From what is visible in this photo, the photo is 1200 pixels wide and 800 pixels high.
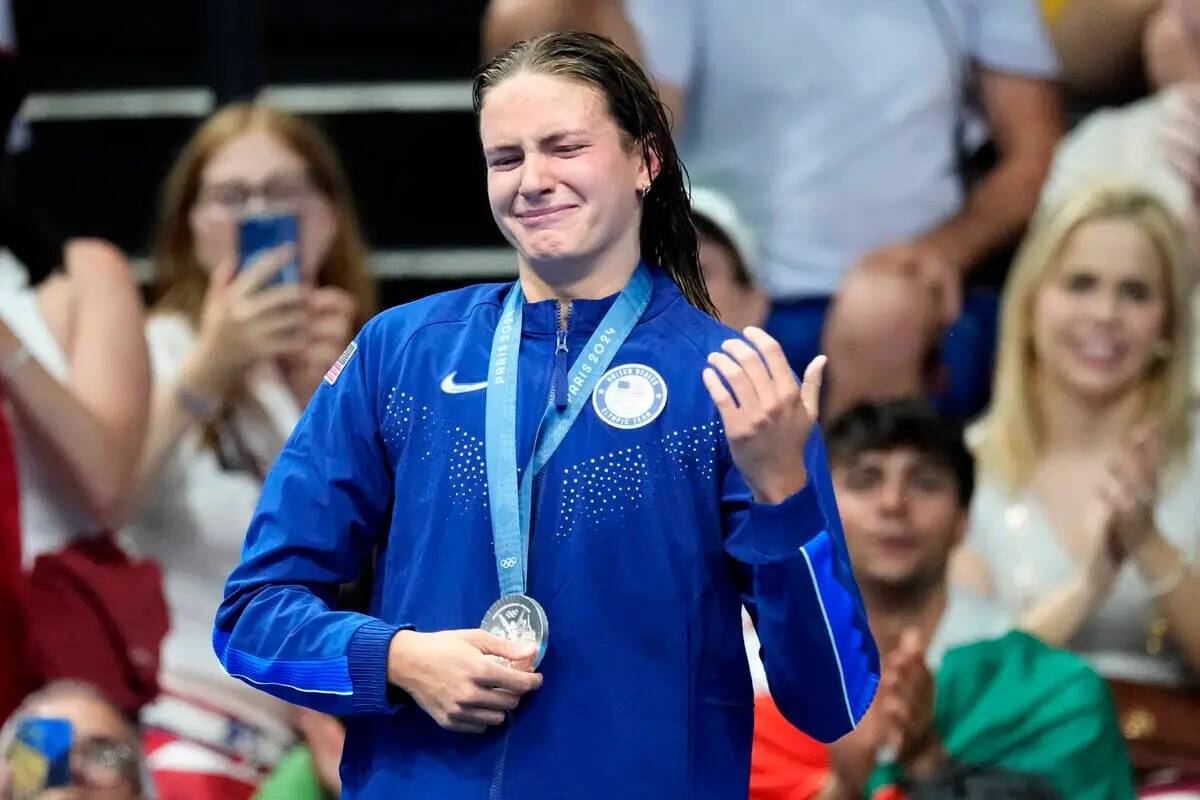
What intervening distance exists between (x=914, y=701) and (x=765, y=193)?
141 centimetres

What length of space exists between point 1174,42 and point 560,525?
2.66 metres

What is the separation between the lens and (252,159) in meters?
4.08

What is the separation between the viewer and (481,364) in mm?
1931

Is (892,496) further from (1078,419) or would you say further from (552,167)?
(552,167)

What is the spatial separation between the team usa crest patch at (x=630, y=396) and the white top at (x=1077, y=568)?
1.99 metres

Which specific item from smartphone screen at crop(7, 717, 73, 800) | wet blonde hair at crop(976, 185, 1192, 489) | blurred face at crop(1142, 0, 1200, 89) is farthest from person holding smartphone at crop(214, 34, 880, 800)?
blurred face at crop(1142, 0, 1200, 89)

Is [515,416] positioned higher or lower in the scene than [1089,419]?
higher

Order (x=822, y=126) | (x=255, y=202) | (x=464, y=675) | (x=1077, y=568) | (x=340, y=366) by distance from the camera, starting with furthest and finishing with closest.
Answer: (x=822, y=126)
(x=255, y=202)
(x=1077, y=568)
(x=340, y=366)
(x=464, y=675)

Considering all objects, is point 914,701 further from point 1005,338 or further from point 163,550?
point 163,550

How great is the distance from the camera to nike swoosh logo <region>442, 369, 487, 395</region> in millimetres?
1917

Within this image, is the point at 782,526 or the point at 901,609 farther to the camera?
the point at 901,609

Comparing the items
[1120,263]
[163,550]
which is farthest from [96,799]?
[1120,263]

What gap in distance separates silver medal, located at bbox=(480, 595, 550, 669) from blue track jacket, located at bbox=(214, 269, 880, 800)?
0.03 meters

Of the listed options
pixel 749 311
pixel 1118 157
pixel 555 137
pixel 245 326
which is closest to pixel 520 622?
pixel 555 137
